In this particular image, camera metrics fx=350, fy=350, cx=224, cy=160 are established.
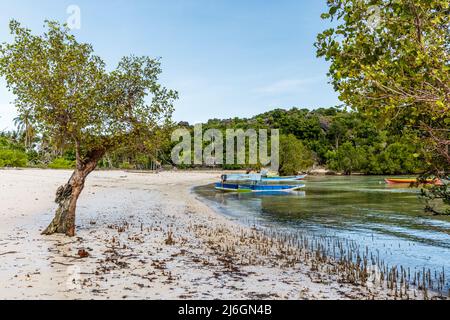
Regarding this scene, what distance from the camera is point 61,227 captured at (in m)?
14.5

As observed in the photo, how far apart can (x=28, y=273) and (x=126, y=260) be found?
2.84m

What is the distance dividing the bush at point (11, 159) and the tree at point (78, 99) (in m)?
91.5

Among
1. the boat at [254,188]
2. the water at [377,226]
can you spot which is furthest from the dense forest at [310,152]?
the water at [377,226]

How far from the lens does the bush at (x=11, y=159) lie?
91.5 metres

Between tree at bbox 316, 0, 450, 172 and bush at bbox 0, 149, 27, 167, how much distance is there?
102174 millimetres

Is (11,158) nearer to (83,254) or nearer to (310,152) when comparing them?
(83,254)

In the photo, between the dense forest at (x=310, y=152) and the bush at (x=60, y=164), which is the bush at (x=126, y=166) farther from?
the bush at (x=60, y=164)

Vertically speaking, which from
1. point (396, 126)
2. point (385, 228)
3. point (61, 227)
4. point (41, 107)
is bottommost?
point (385, 228)

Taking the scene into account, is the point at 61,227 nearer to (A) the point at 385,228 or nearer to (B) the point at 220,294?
(B) the point at 220,294

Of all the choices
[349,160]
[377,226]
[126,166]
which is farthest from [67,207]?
[349,160]

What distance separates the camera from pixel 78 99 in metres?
13.1

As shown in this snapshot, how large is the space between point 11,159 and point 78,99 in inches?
3712
